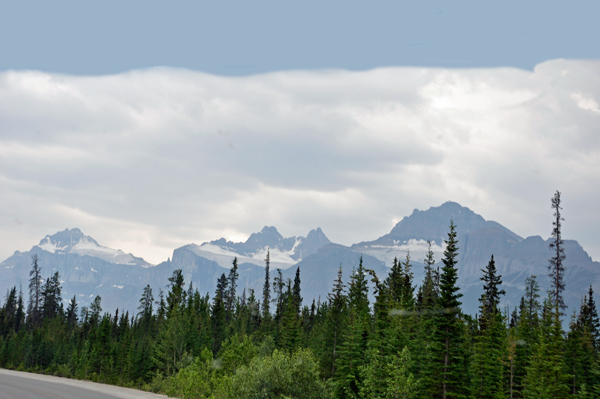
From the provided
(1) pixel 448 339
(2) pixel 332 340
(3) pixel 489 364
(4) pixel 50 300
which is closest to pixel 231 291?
(4) pixel 50 300

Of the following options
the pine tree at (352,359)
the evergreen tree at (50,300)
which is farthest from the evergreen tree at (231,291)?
the pine tree at (352,359)

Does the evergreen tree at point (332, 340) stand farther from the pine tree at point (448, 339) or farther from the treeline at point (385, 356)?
the pine tree at point (448, 339)

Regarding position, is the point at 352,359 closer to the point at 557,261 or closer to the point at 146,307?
the point at 557,261

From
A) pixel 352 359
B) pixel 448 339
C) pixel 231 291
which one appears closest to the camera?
pixel 448 339

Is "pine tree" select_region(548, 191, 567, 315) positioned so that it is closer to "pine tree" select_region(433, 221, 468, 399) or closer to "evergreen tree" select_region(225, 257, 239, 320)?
"pine tree" select_region(433, 221, 468, 399)

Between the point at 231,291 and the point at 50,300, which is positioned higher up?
the point at 231,291

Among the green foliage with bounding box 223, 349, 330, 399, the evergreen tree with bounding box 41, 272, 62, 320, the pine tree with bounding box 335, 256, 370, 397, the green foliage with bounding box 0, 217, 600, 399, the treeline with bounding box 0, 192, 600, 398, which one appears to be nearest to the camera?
the green foliage with bounding box 223, 349, 330, 399

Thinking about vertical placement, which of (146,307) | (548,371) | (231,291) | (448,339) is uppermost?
(231,291)

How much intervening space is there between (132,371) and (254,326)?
36.9 m

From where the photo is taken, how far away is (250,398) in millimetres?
39031

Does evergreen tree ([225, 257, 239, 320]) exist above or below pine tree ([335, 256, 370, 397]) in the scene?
above

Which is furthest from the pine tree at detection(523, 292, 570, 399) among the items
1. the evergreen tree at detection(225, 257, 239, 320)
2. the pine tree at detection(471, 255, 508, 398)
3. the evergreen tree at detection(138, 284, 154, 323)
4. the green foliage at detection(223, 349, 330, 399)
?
the evergreen tree at detection(138, 284, 154, 323)

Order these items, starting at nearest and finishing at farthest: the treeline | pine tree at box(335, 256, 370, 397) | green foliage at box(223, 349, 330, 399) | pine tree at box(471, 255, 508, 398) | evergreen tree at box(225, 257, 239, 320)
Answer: green foliage at box(223, 349, 330, 399)
the treeline
pine tree at box(471, 255, 508, 398)
pine tree at box(335, 256, 370, 397)
evergreen tree at box(225, 257, 239, 320)

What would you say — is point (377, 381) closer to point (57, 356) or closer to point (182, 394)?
point (182, 394)
